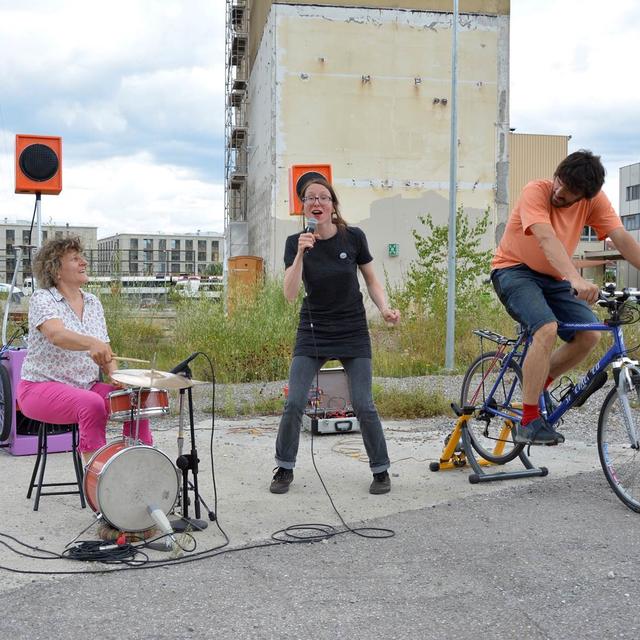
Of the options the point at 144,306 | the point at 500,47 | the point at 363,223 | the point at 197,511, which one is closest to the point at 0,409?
the point at 197,511

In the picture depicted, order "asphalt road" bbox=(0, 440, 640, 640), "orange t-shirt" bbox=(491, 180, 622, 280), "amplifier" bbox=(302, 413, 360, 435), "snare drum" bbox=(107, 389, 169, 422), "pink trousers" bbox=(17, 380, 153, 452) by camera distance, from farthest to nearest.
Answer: "amplifier" bbox=(302, 413, 360, 435), "orange t-shirt" bbox=(491, 180, 622, 280), "pink trousers" bbox=(17, 380, 153, 452), "snare drum" bbox=(107, 389, 169, 422), "asphalt road" bbox=(0, 440, 640, 640)

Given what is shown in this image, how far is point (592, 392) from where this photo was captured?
5.59 meters

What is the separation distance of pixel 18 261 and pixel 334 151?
708 inches

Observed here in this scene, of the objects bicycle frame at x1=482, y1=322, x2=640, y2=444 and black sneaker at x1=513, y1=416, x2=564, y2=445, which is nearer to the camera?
bicycle frame at x1=482, y1=322, x2=640, y2=444

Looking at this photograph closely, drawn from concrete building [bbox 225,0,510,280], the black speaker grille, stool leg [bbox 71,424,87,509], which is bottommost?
stool leg [bbox 71,424,87,509]

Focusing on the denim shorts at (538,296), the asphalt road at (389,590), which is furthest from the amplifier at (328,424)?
the asphalt road at (389,590)

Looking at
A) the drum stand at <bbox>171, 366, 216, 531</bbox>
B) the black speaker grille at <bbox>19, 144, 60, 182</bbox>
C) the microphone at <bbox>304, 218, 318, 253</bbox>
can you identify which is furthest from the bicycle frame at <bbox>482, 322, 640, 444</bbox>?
the black speaker grille at <bbox>19, 144, 60, 182</bbox>

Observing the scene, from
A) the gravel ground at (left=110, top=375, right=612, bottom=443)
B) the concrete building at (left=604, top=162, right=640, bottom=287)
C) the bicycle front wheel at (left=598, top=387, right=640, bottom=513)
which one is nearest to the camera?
the bicycle front wheel at (left=598, top=387, right=640, bottom=513)

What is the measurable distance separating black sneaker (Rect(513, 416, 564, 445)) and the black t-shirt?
1143 mm

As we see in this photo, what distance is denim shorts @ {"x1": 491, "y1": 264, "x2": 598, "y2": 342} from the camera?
5.59 meters

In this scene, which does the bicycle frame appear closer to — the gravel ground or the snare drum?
the gravel ground

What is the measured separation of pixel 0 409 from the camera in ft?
21.9

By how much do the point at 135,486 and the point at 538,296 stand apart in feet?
9.03

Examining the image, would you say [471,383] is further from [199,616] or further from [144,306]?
[144,306]
